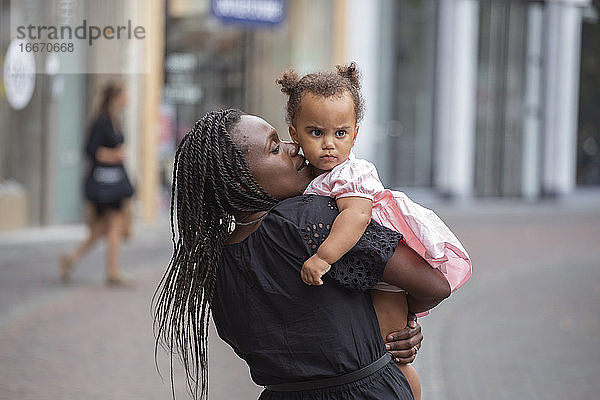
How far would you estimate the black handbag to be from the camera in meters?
8.72

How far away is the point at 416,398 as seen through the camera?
236cm

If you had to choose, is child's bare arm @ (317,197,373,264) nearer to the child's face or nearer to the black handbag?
the child's face

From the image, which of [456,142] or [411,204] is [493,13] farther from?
[411,204]

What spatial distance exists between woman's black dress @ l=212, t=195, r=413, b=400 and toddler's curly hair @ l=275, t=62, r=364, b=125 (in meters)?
0.25

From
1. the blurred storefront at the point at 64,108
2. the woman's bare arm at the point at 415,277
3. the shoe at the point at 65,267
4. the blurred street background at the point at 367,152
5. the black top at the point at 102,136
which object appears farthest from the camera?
the blurred storefront at the point at 64,108

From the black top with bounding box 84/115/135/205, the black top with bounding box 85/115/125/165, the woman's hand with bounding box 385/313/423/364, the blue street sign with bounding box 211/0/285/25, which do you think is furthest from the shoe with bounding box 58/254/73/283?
the woman's hand with bounding box 385/313/423/364

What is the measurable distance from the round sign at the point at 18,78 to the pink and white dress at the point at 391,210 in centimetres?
948

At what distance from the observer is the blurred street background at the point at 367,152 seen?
6.55 m

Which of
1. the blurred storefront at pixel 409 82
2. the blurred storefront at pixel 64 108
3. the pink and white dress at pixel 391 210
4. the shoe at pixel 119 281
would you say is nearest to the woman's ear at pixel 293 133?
the pink and white dress at pixel 391 210

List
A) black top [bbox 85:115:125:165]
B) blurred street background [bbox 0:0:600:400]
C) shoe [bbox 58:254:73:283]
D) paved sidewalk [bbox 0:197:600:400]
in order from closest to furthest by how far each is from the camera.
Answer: paved sidewalk [bbox 0:197:600:400] < blurred street background [bbox 0:0:600:400] < black top [bbox 85:115:125:165] < shoe [bbox 58:254:73:283]

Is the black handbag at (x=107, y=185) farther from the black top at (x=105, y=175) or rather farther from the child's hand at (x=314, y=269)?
the child's hand at (x=314, y=269)

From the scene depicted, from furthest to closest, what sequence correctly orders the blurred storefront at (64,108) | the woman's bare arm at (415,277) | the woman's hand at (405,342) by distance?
1. the blurred storefront at (64,108)
2. the woman's hand at (405,342)
3. the woman's bare arm at (415,277)

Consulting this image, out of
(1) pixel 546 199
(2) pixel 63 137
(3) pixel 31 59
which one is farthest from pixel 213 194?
(1) pixel 546 199

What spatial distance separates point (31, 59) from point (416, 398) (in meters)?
10.3
